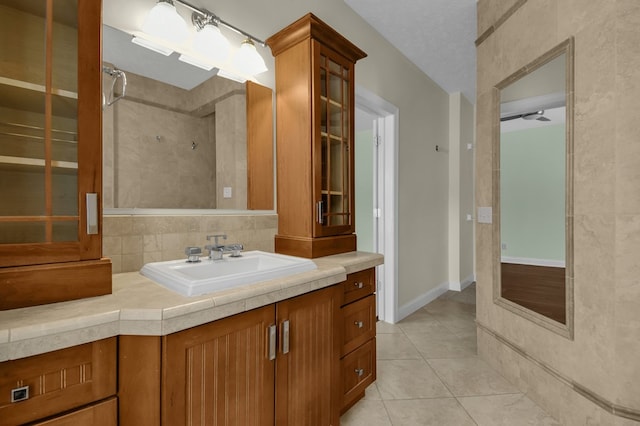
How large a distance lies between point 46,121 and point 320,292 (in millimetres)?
1157

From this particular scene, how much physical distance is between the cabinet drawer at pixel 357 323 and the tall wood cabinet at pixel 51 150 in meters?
1.13

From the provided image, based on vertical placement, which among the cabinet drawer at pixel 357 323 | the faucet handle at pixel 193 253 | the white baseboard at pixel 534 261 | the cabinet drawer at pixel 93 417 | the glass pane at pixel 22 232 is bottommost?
the cabinet drawer at pixel 357 323

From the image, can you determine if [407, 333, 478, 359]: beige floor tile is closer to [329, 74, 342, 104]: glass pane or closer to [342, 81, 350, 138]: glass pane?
[342, 81, 350, 138]: glass pane

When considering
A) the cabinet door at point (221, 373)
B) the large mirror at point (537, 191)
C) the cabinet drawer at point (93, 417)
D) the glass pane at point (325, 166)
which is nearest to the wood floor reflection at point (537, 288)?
the large mirror at point (537, 191)

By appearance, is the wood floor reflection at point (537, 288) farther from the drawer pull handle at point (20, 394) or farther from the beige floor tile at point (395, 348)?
the drawer pull handle at point (20, 394)

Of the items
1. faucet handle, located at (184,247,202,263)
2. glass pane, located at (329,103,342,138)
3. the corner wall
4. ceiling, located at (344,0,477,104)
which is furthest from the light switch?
faucet handle, located at (184,247,202,263)

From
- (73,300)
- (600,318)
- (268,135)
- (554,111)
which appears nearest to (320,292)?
(73,300)

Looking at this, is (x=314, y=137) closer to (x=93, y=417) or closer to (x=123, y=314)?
(x=123, y=314)

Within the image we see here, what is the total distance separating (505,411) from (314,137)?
195 cm

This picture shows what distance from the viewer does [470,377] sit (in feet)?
6.79

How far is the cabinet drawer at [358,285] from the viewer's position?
63.7 inches

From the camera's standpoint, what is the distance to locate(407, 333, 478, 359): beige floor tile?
2.39m

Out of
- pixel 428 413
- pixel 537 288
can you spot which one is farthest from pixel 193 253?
pixel 537 288

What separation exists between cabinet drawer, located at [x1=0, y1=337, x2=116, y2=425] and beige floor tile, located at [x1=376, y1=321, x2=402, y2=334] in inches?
95.9
